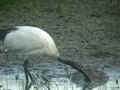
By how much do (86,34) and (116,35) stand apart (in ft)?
1.78

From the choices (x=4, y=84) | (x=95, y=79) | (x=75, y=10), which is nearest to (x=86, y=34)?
(x=75, y=10)

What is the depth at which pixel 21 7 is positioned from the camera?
9.46 metres

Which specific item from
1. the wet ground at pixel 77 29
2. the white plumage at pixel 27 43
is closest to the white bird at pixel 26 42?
the white plumage at pixel 27 43

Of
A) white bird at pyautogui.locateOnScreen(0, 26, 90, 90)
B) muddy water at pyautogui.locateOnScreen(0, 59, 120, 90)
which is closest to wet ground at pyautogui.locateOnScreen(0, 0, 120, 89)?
muddy water at pyautogui.locateOnScreen(0, 59, 120, 90)

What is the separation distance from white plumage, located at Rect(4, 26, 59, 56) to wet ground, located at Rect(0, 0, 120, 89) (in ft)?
0.56

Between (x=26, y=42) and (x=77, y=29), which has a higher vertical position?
(x=77, y=29)

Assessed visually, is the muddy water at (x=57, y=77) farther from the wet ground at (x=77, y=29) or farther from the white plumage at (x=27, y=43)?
the white plumage at (x=27, y=43)

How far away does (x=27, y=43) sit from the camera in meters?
5.70

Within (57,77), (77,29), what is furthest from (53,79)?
(77,29)

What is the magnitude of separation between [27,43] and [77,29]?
8.35 feet

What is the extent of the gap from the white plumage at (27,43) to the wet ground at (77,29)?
0.17 meters

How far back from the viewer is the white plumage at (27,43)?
5695mm

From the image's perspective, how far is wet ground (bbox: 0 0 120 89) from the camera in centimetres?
625

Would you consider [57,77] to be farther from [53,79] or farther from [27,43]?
[27,43]
